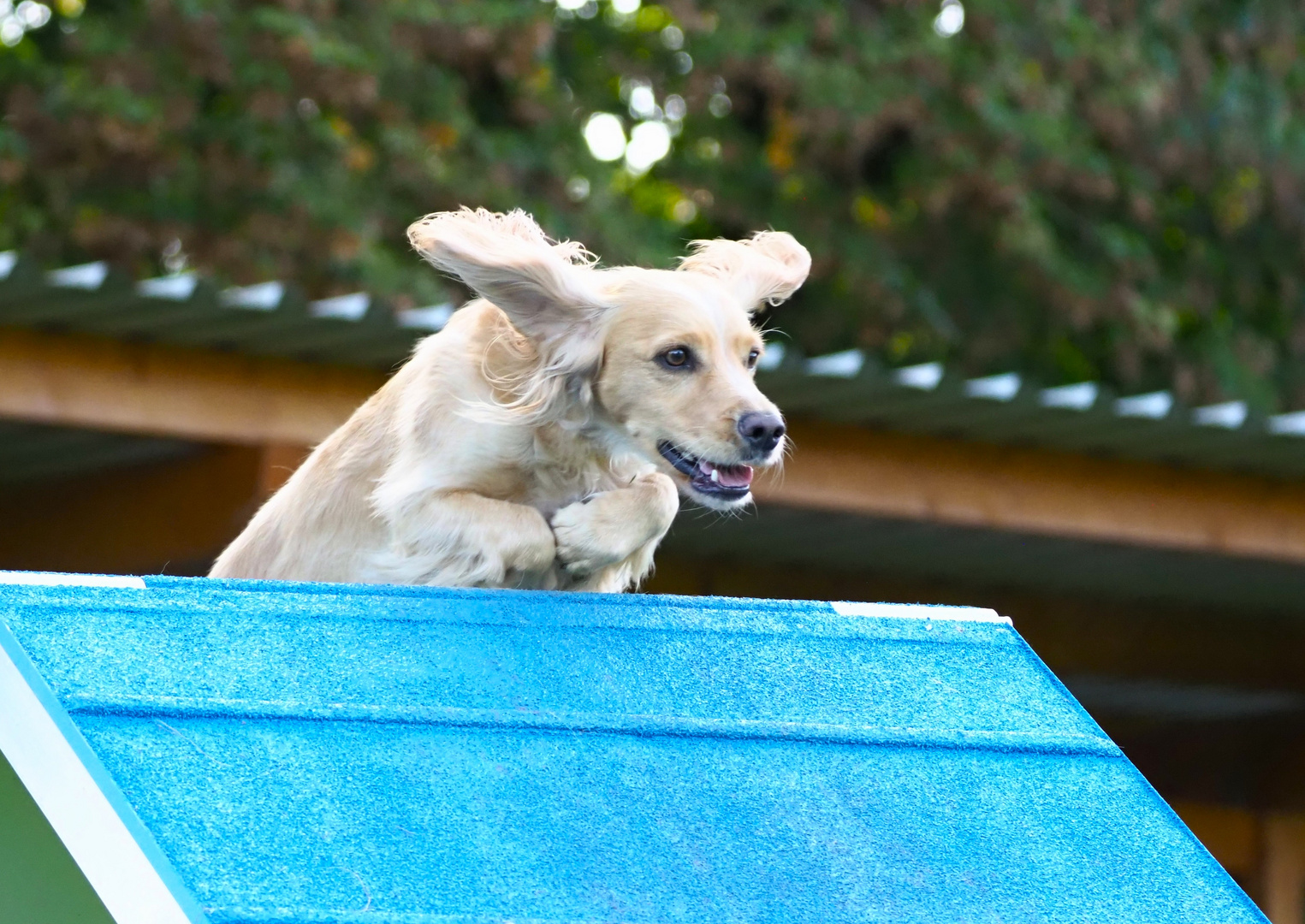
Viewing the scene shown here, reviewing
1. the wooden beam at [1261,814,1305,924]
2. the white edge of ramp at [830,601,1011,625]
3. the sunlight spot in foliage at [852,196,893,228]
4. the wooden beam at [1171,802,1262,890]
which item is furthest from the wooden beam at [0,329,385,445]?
the sunlight spot in foliage at [852,196,893,228]

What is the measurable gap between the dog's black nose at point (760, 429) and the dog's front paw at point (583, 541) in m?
0.34

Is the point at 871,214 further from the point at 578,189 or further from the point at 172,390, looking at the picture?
the point at 172,390

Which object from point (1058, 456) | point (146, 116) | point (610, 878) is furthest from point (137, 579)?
point (146, 116)

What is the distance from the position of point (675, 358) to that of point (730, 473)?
25 centimetres

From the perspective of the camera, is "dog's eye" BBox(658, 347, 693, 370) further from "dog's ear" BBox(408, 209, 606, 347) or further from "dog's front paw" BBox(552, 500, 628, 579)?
"dog's front paw" BBox(552, 500, 628, 579)

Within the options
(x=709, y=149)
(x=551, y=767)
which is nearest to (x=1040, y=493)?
(x=551, y=767)

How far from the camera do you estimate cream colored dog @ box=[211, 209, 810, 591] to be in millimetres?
3492

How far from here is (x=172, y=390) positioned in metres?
5.48

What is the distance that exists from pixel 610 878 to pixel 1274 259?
51.5 feet

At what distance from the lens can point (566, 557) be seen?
3553mm

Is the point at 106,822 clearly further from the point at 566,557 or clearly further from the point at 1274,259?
the point at 1274,259

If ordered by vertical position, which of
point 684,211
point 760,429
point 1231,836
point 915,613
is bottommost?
point 1231,836

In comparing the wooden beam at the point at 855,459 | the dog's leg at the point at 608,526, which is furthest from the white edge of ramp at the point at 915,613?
the wooden beam at the point at 855,459

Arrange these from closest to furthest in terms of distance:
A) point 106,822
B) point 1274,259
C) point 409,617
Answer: point 106,822
point 409,617
point 1274,259
